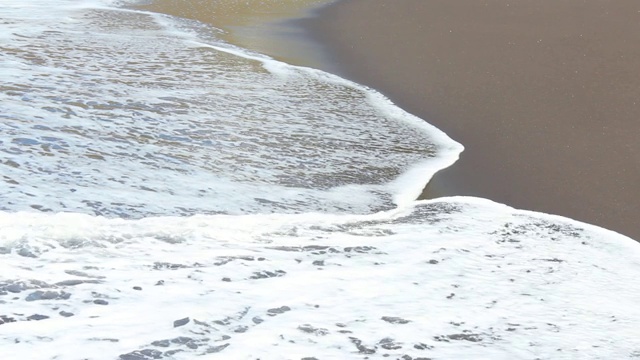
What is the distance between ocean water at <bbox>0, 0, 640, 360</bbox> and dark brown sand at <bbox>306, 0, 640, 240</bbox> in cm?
45

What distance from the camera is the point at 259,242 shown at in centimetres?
491

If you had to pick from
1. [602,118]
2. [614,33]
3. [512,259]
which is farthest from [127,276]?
[614,33]

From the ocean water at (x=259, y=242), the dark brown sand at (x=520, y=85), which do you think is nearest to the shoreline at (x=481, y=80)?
the dark brown sand at (x=520, y=85)

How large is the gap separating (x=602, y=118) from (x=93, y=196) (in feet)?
18.3

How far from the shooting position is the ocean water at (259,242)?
3.71 metres

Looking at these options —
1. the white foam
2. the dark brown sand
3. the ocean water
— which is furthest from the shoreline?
the white foam

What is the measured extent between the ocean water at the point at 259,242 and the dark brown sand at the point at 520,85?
0.45 metres

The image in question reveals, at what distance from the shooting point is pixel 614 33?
39.4 ft

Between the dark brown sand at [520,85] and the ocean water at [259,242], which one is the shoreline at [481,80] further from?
Result: the ocean water at [259,242]

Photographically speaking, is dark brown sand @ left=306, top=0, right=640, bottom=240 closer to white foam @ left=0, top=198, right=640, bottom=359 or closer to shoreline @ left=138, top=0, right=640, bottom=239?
shoreline @ left=138, top=0, right=640, bottom=239

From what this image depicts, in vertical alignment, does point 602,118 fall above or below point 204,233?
above

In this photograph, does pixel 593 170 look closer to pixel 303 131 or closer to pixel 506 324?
pixel 303 131

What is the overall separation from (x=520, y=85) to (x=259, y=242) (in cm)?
590

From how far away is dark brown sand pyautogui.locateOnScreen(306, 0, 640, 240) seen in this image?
695 cm
